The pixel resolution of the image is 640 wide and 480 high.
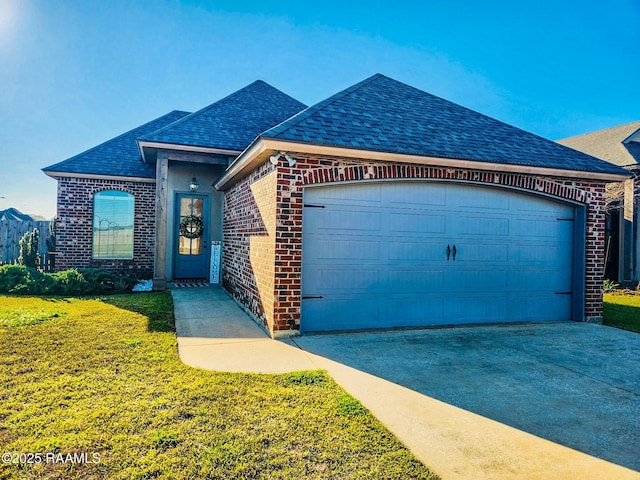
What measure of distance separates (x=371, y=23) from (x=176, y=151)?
6.01m

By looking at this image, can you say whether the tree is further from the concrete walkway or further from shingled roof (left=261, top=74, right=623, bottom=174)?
shingled roof (left=261, top=74, right=623, bottom=174)

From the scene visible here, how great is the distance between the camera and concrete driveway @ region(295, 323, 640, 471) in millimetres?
2982

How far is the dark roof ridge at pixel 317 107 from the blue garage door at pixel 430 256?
102cm

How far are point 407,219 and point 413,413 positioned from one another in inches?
146

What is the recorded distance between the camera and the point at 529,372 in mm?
4254

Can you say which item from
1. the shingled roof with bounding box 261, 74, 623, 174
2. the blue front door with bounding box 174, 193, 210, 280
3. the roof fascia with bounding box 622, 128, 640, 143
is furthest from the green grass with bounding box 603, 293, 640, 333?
the blue front door with bounding box 174, 193, 210, 280

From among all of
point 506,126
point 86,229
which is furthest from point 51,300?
point 506,126

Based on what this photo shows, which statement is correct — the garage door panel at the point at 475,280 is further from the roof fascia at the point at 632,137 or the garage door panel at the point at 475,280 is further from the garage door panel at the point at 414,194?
the roof fascia at the point at 632,137

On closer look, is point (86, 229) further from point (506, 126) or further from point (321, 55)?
point (506, 126)

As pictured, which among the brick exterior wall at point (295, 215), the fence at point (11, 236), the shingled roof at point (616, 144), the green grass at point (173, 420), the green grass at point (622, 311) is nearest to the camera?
the green grass at point (173, 420)

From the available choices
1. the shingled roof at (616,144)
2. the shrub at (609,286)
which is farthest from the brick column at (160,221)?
the shingled roof at (616,144)

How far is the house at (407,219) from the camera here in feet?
18.5

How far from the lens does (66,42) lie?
9383 millimetres

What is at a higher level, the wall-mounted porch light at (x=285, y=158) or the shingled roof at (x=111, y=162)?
the shingled roof at (x=111, y=162)
